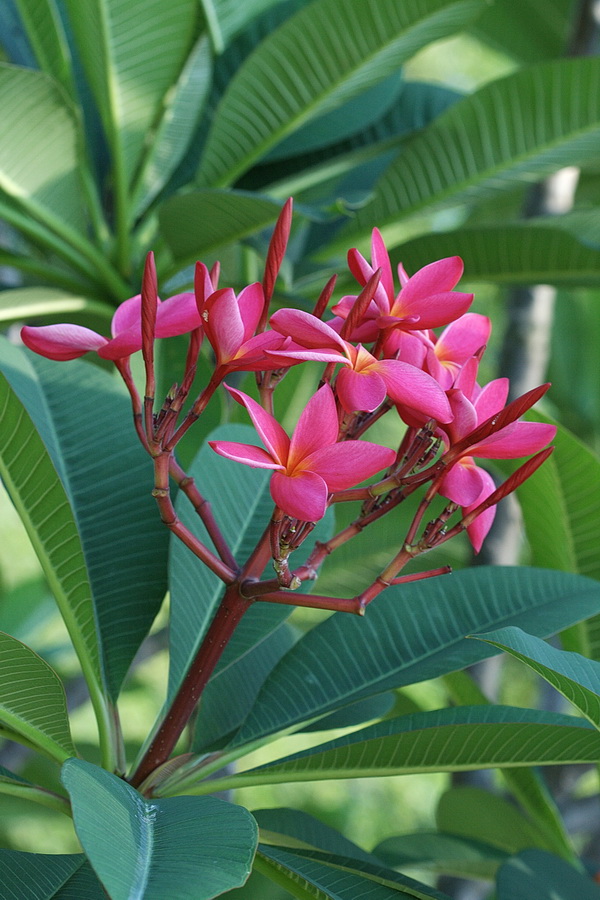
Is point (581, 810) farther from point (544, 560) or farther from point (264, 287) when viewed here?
point (264, 287)

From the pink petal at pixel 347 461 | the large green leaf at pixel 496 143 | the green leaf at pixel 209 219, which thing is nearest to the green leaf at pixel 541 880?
the pink petal at pixel 347 461

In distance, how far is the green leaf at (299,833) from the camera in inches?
29.2

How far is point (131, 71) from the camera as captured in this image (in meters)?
1.05

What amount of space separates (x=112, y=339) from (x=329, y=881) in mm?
373

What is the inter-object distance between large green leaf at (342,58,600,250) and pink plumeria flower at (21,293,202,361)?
67 centimetres

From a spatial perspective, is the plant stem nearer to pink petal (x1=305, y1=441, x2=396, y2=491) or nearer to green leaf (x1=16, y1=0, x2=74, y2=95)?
pink petal (x1=305, y1=441, x2=396, y2=491)

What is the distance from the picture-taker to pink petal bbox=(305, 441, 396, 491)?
45 centimetres

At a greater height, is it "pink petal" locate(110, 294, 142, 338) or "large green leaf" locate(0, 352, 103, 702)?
"pink petal" locate(110, 294, 142, 338)

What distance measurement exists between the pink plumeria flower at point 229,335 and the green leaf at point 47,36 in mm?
740

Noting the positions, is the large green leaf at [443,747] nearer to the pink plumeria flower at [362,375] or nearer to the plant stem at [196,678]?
the plant stem at [196,678]

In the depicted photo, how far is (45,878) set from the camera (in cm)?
58

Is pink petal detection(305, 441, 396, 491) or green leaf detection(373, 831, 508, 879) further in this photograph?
green leaf detection(373, 831, 508, 879)

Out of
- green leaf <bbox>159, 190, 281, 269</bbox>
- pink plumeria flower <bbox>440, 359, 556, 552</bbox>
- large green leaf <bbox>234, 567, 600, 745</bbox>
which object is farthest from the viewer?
green leaf <bbox>159, 190, 281, 269</bbox>

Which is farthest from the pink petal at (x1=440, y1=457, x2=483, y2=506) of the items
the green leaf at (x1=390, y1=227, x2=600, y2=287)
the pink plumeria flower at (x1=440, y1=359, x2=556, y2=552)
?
the green leaf at (x1=390, y1=227, x2=600, y2=287)
